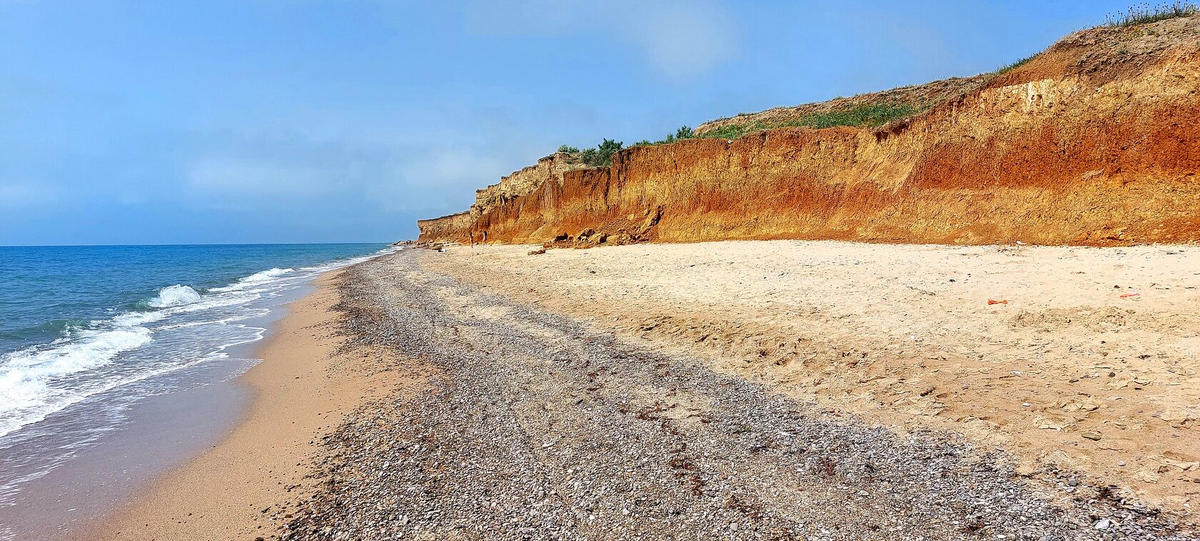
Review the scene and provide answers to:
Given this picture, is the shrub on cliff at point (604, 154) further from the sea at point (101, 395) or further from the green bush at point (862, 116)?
the sea at point (101, 395)

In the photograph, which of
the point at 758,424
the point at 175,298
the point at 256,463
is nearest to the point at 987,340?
the point at 758,424

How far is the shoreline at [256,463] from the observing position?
4.06 metres

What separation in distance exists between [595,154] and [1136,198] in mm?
33376

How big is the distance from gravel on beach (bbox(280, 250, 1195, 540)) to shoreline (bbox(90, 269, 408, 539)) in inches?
14.2

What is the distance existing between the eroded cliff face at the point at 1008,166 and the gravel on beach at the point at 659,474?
41.3ft

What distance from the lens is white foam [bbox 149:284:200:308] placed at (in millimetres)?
17853

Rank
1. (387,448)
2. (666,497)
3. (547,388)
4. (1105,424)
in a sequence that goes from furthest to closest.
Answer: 1. (547,388)
2. (387,448)
3. (1105,424)
4. (666,497)

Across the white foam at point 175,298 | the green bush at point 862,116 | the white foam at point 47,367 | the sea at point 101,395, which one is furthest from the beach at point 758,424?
the green bush at point 862,116

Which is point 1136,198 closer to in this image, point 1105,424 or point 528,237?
point 1105,424

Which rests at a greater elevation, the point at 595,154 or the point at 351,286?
the point at 595,154

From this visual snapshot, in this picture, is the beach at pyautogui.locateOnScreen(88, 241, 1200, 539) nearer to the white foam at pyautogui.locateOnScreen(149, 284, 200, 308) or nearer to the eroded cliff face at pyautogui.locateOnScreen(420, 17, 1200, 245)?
the eroded cliff face at pyautogui.locateOnScreen(420, 17, 1200, 245)

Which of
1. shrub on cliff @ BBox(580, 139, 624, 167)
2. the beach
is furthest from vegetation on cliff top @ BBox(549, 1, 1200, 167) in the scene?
the beach

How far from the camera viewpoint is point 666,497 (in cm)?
373

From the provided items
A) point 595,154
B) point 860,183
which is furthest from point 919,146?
point 595,154
